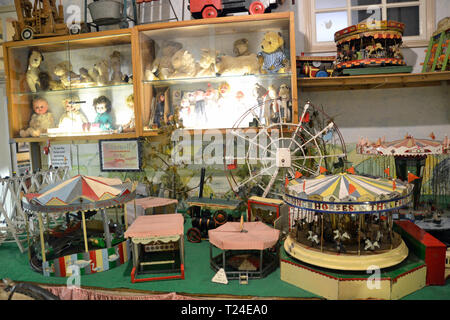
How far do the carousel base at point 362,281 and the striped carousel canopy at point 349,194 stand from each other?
1.36 feet

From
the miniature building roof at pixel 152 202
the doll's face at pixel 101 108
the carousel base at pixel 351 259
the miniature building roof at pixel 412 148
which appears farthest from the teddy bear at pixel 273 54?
the carousel base at pixel 351 259

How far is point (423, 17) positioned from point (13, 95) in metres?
4.93

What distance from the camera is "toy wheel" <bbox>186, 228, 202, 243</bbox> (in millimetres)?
3594

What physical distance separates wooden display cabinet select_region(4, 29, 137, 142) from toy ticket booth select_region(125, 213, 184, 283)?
169 cm

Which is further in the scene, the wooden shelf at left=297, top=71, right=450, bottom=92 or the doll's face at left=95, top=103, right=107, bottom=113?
the doll's face at left=95, top=103, right=107, bottom=113

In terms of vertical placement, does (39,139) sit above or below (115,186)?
above

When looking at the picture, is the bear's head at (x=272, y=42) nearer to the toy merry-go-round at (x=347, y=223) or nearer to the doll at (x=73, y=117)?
the toy merry-go-round at (x=347, y=223)

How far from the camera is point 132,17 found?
15.1 feet

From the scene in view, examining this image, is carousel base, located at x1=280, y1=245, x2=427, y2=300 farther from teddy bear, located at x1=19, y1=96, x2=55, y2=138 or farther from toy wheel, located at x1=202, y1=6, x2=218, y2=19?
teddy bear, located at x1=19, y1=96, x2=55, y2=138

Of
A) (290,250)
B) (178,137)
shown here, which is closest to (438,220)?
(290,250)

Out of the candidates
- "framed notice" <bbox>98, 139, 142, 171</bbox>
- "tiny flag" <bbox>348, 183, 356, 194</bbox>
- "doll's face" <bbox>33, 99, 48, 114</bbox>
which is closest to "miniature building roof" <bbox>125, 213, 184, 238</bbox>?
"tiny flag" <bbox>348, 183, 356, 194</bbox>

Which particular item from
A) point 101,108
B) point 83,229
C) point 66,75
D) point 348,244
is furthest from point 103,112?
point 348,244

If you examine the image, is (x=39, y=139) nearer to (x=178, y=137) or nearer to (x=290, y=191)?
(x=178, y=137)

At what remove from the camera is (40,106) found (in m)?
4.68
